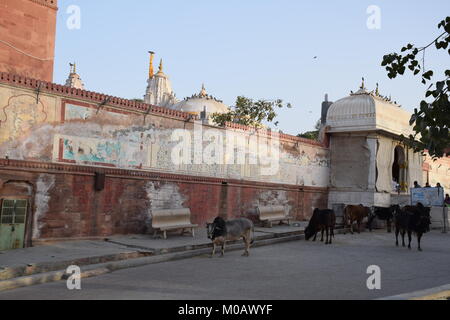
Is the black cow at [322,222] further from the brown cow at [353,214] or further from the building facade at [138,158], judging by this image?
the building facade at [138,158]

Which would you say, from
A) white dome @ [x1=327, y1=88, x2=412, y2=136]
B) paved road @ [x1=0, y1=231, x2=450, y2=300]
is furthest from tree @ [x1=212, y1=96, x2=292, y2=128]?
paved road @ [x1=0, y1=231, x2=450, y2=300]

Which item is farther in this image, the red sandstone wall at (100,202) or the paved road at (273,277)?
the red sandstone wall at (100,202)

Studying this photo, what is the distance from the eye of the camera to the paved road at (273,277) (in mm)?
8016

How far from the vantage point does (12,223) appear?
12000mm

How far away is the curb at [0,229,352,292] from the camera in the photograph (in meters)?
8.95

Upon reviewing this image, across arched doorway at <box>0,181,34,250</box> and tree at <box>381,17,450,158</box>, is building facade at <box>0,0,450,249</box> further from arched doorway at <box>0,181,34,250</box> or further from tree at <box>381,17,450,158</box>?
tree at <box>381,17,450,158</box>

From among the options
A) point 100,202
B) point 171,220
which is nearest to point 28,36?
point 100,202

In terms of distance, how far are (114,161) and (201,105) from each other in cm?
3033

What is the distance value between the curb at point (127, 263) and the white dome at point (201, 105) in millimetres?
28728

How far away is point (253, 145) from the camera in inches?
787

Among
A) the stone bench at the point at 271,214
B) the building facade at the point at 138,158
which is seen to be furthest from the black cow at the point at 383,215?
the stone bench at the point at 271,214

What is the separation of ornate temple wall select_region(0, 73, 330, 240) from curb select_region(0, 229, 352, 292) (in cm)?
272

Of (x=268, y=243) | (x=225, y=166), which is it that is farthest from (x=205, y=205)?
(x=268, y=243)

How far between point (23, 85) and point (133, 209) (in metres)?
5.04
